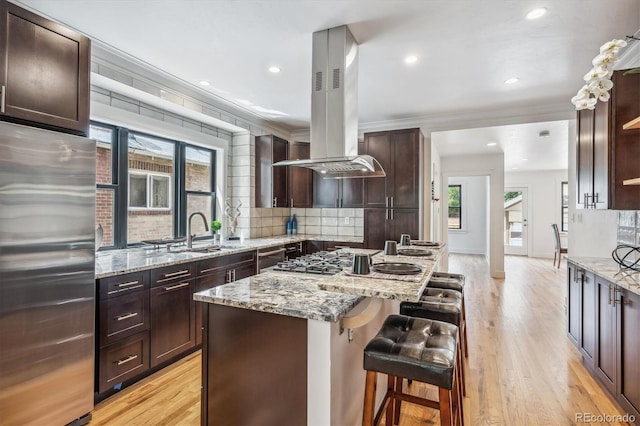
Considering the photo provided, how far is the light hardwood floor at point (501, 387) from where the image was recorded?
2.12m

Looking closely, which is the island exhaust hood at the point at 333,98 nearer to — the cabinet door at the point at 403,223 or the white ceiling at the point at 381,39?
the white ceiling at the point at 381,39

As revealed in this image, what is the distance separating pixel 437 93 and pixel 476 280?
4.04 metres

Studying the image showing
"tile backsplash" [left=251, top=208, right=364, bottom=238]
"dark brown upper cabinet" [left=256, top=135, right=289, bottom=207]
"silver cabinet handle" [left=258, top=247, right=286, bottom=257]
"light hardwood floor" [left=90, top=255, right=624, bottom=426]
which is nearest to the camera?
"light hardwood floor" [left=90, top=255, right=624, bottom=426]

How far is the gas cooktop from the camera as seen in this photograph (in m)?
2.17

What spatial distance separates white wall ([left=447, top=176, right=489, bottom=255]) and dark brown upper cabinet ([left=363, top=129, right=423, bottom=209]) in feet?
20.3

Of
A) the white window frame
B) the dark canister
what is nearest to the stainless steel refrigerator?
the white window frame

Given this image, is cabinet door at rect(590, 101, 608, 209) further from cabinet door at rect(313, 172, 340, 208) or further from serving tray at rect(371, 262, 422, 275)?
cabinet door at rect(313, 172, 340, 208)

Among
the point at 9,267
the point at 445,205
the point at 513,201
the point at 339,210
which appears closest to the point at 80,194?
the point at 9,267

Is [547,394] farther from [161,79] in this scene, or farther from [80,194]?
[161,79]

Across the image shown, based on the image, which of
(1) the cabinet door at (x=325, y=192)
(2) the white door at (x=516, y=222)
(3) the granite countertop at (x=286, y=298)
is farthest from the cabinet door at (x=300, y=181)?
(2) the white door at (x=516, y=222)

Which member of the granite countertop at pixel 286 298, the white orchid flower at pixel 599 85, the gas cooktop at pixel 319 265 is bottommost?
the granite countertop at pixel 286 298

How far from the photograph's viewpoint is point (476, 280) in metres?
6.30

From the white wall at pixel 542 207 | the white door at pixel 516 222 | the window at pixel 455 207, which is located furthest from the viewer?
the window at pixel 455 207

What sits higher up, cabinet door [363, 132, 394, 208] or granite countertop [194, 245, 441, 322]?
cabinet door [363, 132, 394, 208]
